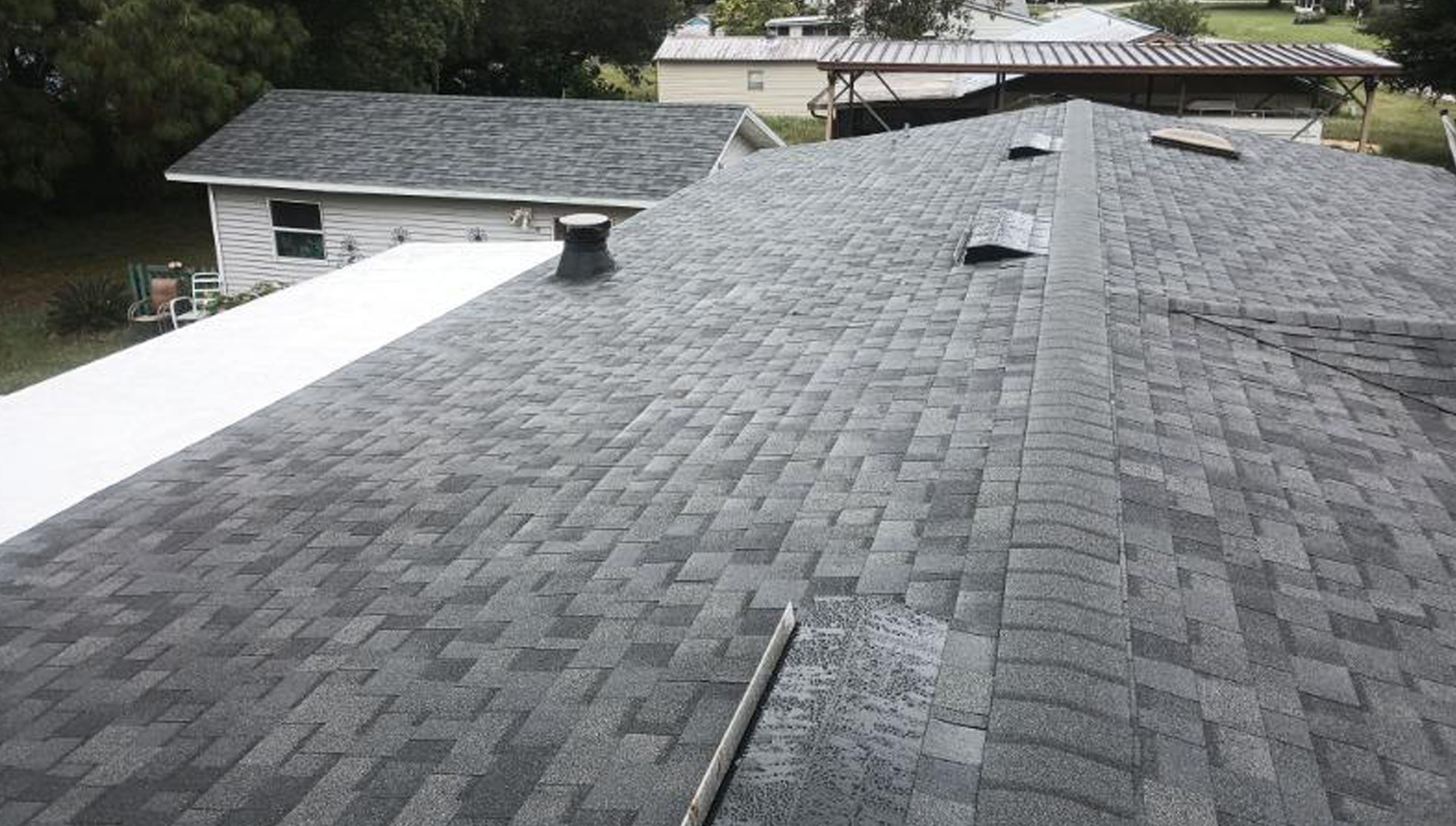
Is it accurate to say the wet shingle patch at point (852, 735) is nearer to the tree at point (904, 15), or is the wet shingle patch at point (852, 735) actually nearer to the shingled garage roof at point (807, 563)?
the shingled garage roof at point (807, 563)

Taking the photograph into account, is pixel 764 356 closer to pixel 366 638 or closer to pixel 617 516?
pixel 617 516

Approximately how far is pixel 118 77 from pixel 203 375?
17667 millimetres

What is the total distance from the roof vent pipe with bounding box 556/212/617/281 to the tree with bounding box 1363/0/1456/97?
91.8 ft

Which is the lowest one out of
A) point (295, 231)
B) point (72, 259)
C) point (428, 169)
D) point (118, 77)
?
point (72, 259)

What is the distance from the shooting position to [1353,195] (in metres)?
13.0

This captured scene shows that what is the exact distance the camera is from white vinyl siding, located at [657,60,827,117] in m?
38.3

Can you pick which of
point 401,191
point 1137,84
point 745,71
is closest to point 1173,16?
point 745,71

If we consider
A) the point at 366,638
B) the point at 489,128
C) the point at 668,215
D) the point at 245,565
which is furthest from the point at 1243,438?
the point at 489,128

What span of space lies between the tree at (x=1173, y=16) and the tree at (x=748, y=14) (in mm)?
17535

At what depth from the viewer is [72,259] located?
26.9 metres

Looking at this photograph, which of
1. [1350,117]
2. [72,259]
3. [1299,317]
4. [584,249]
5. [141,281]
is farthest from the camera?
[1350,117]

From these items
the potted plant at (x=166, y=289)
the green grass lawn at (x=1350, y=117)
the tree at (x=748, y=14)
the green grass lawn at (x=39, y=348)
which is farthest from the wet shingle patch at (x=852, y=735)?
the tree at (x=748, y=14)

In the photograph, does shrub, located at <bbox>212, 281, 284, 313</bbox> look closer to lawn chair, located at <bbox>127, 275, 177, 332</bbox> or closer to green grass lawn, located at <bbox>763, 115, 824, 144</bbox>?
lawn chair, located at <bbox>127, 275, 177, 332</bbox>

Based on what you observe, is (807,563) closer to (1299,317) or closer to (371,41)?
(1299,317)
